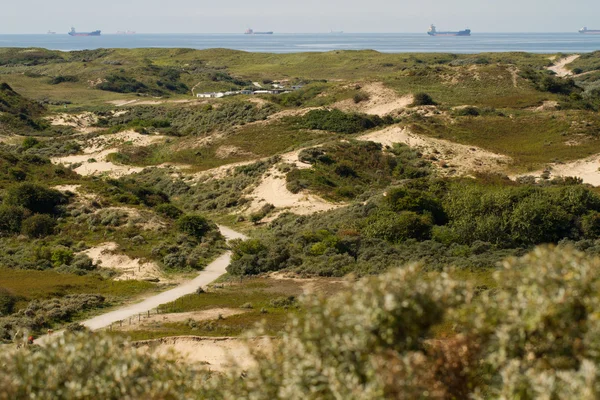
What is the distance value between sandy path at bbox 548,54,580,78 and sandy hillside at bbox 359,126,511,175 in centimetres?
10531

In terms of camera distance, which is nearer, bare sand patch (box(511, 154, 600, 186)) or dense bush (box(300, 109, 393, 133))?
bare sand patch (box(511, 154, 600, 186))

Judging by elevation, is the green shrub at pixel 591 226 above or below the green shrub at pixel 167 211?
above

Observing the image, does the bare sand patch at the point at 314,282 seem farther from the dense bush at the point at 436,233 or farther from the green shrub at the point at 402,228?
the green shrub at the point at 402,228

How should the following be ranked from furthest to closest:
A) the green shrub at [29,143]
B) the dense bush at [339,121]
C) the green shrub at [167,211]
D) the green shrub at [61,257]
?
the green shrub at [29,143] < the dense bush at [339,121] < the green shrub at [167,211] < the green shrub at [61,257]

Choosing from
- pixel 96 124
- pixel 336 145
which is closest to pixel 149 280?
pixel 336 145

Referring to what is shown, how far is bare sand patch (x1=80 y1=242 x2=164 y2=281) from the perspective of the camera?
1467 inches

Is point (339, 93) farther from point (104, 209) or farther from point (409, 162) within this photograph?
point (104, 209)

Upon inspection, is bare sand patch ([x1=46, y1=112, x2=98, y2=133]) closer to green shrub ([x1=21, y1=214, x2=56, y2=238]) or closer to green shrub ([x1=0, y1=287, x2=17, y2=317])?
green shrub ([x1=21, y1=214, x2=56, y2=238])

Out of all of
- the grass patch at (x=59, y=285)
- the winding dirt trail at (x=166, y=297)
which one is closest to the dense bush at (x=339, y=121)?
the winding dirt trail at (x=166, y=297)

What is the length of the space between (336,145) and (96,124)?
163 feet

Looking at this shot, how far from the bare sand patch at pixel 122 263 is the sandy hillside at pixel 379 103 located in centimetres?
5302

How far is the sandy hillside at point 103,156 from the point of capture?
72500 mm

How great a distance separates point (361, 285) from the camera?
1083 centimetres

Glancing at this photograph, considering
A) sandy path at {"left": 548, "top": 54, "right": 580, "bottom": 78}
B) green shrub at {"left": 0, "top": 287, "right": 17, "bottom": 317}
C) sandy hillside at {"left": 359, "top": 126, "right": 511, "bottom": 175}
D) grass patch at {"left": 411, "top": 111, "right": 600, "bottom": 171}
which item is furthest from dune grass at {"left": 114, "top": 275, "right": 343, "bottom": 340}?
sandy path at {"left": 548, "top": 54, "right": 580, "bottom": 78}
